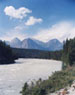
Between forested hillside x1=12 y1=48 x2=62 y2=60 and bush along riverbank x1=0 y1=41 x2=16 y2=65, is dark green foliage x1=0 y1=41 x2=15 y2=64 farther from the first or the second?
forested hillside x1=12 y1=48 x2=62 y2=60

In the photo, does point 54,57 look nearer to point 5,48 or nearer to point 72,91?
point 5,48

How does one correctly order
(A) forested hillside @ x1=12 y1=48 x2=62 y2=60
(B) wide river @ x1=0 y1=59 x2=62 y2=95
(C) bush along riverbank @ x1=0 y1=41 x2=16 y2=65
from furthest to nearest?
(A) forested hillside @ x1=12 y1=48 x2=62 y2=60 < (C) bush along riverbank @ x1=0 y1=41 x2=16 y2=65 < (B) wide river @ x1=0 y1=59 x2=62 y2=95

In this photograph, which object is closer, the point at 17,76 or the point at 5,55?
the point at 17,76

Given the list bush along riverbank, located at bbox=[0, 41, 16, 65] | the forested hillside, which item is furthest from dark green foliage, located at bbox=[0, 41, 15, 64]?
the forested hillside

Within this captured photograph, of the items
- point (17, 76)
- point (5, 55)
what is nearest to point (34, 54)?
point (5, 55)

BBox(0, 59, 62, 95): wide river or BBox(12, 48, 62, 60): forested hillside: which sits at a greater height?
BBox(12, 48, 62, 60): forested hillside

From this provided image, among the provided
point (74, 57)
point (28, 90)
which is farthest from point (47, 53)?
point (28, 90)

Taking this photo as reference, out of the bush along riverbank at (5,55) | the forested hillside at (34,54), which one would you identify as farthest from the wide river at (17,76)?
the forested hillside at (34,54)

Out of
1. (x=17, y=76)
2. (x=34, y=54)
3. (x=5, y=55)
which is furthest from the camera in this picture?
(x=34, y=54)

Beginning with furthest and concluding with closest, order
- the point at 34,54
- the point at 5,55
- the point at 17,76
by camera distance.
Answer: the point at 34,54 < the point at 5,55 < the point at 17,76

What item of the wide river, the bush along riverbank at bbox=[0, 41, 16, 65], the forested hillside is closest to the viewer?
the wide river

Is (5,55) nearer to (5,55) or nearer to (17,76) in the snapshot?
(5,55)

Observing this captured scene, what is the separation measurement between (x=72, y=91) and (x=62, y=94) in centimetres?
71

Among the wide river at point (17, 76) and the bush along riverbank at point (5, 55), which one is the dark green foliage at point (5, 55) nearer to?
the bush along riverbank at point (5, 55)
